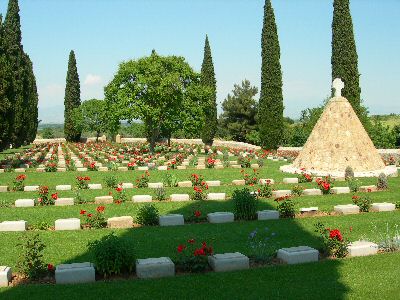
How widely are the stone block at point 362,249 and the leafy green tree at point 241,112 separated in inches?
1943

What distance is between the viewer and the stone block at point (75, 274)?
758cm

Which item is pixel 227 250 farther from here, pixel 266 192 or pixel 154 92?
pixel 154 92

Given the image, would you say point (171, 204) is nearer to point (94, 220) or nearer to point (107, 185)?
point (94, 220)

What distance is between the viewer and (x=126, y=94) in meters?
34.0

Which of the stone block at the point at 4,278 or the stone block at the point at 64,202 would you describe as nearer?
the stone block at the point at 4,278

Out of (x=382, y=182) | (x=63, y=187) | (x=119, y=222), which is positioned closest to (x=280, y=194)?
(x=382, y=182)

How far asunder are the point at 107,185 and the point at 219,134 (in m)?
46.5

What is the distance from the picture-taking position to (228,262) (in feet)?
27.1

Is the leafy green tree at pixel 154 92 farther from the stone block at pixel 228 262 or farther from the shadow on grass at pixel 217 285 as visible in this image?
the stone block at pixel 228 262

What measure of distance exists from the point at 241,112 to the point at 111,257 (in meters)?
53.0

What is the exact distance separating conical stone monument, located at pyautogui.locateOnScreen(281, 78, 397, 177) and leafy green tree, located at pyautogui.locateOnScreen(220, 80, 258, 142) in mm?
34044

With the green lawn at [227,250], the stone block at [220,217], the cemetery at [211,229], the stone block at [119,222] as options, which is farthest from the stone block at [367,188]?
the stone block at [119,222]

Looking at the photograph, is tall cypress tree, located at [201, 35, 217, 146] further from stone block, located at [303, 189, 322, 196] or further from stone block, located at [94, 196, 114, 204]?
stone block, located at [94, 196, 114, 204]

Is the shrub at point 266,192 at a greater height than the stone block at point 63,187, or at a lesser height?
greater
